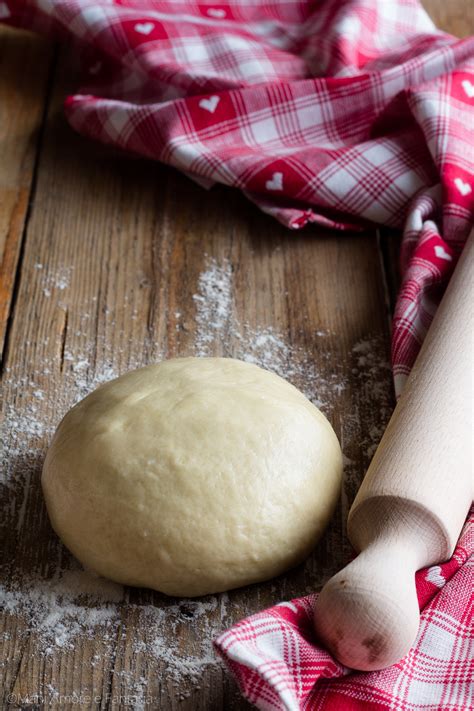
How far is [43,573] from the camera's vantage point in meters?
1.09

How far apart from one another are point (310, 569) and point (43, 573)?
1.10 ft

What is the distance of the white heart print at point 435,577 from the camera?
106 centimetres

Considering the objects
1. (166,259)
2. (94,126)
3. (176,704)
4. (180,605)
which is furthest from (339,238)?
(176,704)

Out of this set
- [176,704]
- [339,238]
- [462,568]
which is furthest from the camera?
[339,238]

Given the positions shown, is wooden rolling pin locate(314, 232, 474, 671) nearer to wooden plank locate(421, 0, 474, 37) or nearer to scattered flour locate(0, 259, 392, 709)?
scattered flour locate(0, 259, 392, 709)

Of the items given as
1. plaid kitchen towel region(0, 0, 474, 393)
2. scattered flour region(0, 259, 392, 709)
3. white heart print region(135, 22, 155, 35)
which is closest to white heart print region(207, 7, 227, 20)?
plaid kitchen towel region(0, 0, 474, 393)

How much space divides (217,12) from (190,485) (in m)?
1.29

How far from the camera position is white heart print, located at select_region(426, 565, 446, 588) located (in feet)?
3.46

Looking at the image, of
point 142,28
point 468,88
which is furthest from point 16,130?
point 468,88

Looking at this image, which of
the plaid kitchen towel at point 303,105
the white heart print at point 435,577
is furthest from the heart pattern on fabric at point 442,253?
the white heart print at point 435,577

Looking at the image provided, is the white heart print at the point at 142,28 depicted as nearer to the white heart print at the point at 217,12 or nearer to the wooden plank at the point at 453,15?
the white heart print at the point at 217,12

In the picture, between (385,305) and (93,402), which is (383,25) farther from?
(93,402)

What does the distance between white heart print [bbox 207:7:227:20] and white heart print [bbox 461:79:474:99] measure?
0.58m

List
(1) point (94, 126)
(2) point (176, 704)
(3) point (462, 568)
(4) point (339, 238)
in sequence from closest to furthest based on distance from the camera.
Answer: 1. (2) point (176, 704)
2. (3) point (462, 568)
3. (4) point (339, 238)
4. (1) point (94, 126)
